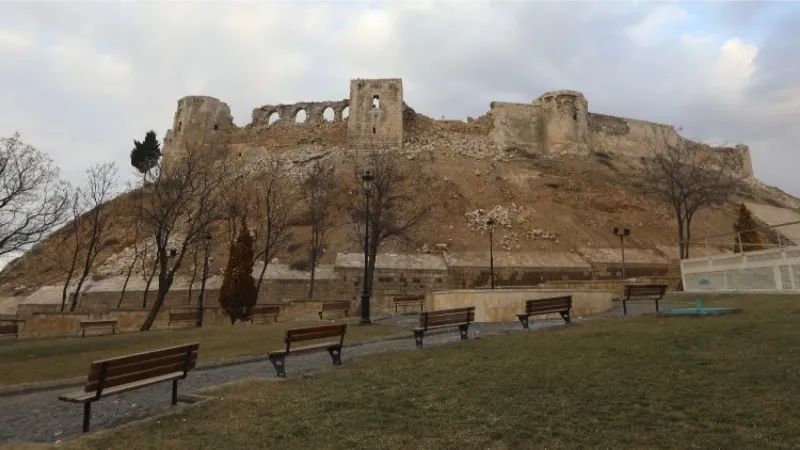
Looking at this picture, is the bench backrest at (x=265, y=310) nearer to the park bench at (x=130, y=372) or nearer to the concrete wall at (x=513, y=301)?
the concrete wall at (x=513, y=301)

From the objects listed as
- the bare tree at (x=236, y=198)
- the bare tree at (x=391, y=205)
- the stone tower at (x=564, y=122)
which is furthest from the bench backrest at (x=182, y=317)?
the stone tower at (x=564, y=122)

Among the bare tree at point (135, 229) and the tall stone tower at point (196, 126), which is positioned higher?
the tall stone tower at point (196, 126)

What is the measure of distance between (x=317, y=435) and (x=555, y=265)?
2713cm

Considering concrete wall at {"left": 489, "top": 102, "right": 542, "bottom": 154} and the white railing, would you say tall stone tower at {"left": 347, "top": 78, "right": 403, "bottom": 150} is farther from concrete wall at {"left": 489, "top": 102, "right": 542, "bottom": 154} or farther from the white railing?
the white railing

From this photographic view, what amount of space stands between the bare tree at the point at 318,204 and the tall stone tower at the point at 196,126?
1452 centimetres

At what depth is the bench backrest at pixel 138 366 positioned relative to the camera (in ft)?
15.3

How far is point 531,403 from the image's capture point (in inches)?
179

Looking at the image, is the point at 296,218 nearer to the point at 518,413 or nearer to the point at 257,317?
the point at 257,317

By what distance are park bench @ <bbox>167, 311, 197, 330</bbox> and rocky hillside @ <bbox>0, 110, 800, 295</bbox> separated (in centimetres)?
1100

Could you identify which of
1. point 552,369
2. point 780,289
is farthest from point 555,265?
point 552,369

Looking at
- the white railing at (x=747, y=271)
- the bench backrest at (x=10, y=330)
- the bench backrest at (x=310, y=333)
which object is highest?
the white railing at (x=747, y=271)

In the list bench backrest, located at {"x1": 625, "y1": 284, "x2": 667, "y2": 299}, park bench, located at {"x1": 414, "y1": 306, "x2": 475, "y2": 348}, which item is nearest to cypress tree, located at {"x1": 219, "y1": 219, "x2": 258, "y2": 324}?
park bench, located at {"x1": 414, "y1": 306, "x2": 475, "y2": 348}

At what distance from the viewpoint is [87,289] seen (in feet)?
94.6

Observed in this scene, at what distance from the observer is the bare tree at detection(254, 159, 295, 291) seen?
2881 centimetres
